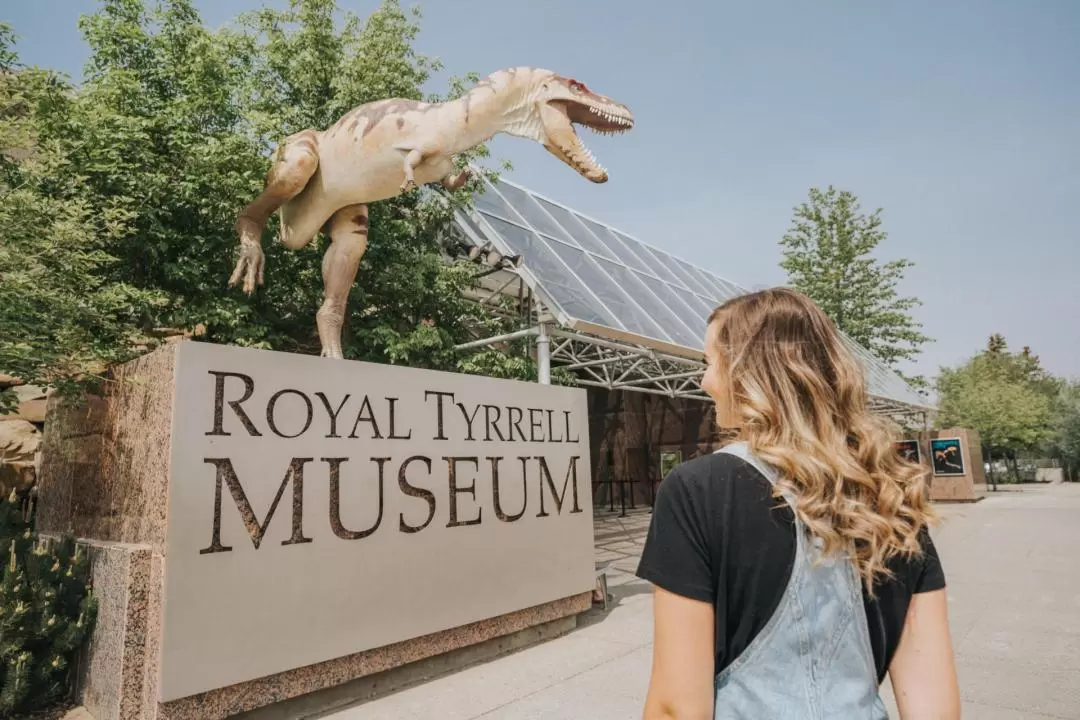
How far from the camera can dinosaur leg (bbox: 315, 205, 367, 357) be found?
182 inches

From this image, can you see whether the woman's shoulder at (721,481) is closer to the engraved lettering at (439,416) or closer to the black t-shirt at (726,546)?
the black t-shirt at (726,546)

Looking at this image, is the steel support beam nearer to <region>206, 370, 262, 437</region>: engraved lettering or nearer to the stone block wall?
<region>206, 370, 262, 437</region>: engraved lettering

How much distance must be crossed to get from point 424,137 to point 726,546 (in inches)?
142

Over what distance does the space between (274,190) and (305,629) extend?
290 centimetres

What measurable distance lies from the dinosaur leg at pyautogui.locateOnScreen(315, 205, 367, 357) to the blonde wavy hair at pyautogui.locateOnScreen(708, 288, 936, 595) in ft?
12.3

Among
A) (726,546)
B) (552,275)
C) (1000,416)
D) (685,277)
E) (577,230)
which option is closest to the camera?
(726,546)

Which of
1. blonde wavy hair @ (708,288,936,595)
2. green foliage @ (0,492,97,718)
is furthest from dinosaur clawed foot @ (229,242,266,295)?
blonde wavy hair @ (708,288,936,595)

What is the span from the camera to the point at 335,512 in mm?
3951

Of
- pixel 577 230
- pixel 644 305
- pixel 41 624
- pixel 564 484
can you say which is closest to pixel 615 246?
pixel 577 230

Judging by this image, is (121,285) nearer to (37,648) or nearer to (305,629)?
(37,648)

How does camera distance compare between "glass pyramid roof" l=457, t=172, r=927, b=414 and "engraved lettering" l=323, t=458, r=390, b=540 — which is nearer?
"engraved lettering" l=323, t=458, r=390, b=540

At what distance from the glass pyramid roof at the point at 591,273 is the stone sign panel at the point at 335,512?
251cm

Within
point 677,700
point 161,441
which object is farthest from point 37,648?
point 677,700

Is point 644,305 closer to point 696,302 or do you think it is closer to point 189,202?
point 696,302
